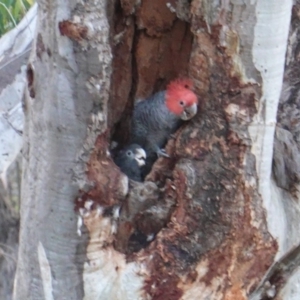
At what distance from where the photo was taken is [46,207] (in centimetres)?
110

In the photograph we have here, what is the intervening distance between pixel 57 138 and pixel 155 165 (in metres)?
0.21

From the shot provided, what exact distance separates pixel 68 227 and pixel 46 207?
0.06 m

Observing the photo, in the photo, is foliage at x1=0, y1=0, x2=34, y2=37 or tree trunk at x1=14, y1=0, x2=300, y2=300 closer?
tree trunk at x1=14, y1=0, x2=300, y2=300

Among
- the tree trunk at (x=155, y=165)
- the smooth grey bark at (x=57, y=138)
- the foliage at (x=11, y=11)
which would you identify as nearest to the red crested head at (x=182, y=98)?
the tree trunk at (x=155, y=165)

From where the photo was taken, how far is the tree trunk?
3.38 feet

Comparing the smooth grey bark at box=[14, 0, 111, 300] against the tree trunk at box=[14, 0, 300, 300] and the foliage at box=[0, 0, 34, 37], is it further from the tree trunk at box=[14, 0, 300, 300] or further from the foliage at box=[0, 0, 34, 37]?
the foliage at box=[0, 0, 34, 37]

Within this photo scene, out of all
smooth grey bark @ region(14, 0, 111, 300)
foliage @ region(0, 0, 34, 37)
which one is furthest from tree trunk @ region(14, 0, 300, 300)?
foliage @ region(0, 0, 34, 37)

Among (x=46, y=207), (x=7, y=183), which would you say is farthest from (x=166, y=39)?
(x=7, y=183)

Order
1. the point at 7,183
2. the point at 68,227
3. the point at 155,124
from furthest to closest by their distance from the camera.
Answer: the point at 7,183 → the point at 155,124 → the point at 68,227

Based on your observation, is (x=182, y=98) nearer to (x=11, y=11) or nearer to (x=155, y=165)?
(x=155, y=165)

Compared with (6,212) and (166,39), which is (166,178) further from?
(6,212)

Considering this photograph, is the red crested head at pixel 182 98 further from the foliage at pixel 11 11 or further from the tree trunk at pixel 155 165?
the foliage at pixel 11 11

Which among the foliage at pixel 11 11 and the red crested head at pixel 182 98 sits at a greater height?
the red crested head at pixel 182 98

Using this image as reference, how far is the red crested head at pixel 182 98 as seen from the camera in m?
1.11
